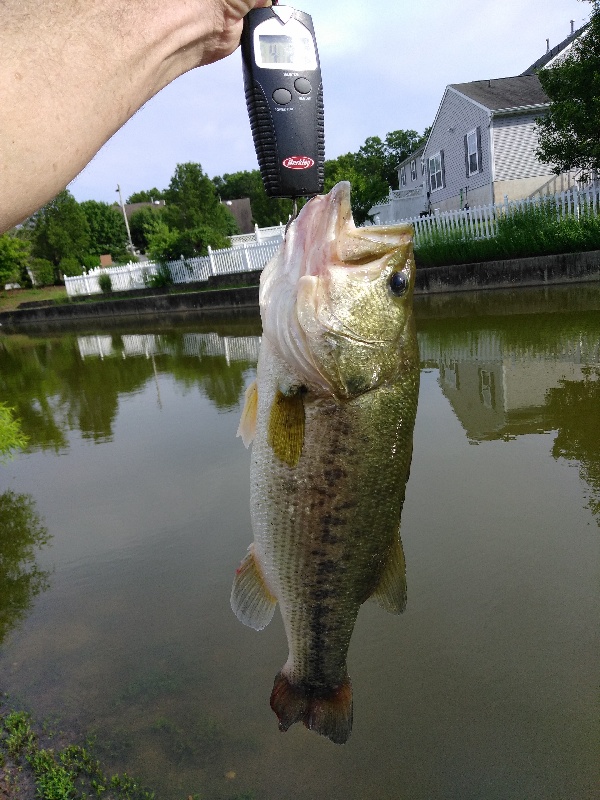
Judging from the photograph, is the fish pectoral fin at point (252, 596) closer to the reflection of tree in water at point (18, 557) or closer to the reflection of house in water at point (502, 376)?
the reflection of tree in water at point (18, 557)

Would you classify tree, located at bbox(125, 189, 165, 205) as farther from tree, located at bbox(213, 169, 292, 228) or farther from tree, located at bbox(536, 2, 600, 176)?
tree, located at bbox(536, 2, 600, 176)

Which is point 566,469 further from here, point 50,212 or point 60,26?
point 50,212

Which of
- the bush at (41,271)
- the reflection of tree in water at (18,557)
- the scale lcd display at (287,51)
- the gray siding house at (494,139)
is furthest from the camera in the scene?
the bush at (41,271)

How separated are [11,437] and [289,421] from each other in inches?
182

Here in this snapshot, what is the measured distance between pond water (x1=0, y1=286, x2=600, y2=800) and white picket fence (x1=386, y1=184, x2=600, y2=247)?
896 centimetres

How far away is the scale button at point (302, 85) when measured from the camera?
6.40 ft

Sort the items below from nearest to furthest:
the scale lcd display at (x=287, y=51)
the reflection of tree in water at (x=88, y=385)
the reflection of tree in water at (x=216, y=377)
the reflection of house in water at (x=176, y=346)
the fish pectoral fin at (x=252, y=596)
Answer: the scale lcd display at (x=287, y=51), the fish pectoral fin at (x=252, y=596), the reflection of tree in water at (x=88, y=385), the reflection of tree in water at (x=216, y=377), the reflection of house in water at (x=176, y=346)

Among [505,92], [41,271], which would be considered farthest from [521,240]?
[41,271]

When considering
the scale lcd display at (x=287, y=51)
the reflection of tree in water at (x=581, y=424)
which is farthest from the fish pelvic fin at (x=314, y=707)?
the reflection of tree in water at (x=581, y=424)

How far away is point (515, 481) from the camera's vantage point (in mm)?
4969

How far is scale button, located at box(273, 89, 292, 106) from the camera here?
193 centimetres

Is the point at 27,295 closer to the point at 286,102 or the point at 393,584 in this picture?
the point at 286,102

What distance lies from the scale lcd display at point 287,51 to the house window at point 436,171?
31052 millimetres

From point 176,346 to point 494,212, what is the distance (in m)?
9.33
